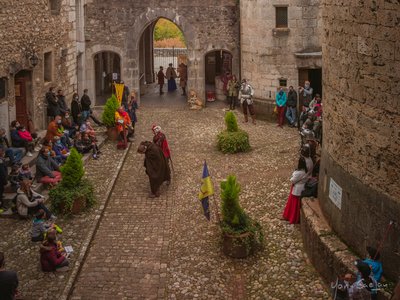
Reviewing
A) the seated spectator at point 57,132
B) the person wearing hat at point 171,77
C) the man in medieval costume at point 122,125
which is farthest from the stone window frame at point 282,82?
the seated spectator at point 57,132

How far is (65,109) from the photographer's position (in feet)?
62.5

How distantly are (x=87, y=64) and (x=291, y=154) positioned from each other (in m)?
10.1

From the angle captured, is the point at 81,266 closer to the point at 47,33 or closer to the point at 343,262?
the point at 343,262

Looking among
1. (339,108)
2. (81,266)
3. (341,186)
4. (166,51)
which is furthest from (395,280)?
(166,51)

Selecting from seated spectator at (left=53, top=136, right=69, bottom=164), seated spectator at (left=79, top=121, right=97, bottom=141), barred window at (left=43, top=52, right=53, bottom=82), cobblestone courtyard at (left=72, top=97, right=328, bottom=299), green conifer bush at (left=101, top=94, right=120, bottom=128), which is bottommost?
cobblestone courtyard at (left=72, top=97, right=328, bottom=299)

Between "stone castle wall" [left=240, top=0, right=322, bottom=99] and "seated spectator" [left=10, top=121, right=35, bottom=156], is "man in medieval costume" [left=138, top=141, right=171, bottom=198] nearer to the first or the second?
"seated spectator" [left=10, top=121, right=35, bottom=156]

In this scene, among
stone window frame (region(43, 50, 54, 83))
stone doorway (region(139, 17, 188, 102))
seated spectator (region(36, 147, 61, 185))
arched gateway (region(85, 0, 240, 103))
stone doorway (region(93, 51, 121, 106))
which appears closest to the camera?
seated spectator (region(36, 147, 61, 185))

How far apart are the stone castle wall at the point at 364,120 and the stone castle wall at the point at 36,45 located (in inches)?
327

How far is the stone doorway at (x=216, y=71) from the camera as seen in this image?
1045 inches

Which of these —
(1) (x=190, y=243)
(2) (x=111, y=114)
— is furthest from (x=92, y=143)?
(1) (x=190, y=243)

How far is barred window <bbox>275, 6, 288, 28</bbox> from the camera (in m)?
21.9

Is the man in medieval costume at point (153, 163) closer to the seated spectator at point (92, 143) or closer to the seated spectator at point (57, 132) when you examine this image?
the seated spectator at point (57, 132)

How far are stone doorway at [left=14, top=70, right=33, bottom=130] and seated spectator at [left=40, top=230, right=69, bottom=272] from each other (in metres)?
7.33

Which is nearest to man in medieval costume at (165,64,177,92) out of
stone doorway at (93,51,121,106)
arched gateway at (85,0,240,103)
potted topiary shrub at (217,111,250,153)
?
stone doorway at (93,51,121,106)
